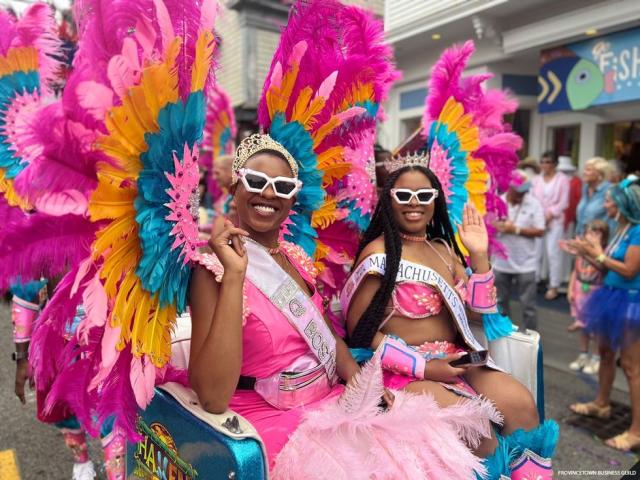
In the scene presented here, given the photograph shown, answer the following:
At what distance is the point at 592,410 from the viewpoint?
407cm

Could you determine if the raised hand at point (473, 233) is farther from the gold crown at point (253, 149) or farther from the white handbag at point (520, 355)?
the gold crown at point (253, 149)

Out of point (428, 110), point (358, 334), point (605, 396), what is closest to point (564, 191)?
point (605, 396)

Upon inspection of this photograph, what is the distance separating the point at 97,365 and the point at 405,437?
3.51 ft

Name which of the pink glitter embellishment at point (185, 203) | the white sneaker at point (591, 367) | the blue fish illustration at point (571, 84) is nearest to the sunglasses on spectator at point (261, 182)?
the pink glitter embellishment at point (185, 203)

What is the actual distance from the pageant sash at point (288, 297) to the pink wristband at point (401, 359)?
0.34 m

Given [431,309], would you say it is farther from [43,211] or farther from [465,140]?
[43,211]

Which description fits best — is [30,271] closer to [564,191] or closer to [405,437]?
[405,437]

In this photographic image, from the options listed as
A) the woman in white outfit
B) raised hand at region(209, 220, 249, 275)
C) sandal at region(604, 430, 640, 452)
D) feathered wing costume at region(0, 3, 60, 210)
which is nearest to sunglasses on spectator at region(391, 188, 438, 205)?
raised hand at region(209, 220, 249, 275)

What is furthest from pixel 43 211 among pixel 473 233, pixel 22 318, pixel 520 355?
pixel 520 355

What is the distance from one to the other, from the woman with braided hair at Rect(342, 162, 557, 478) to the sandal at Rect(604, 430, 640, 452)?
5.50ft

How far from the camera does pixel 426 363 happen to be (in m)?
2.36

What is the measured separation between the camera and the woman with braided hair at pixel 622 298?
3.59m

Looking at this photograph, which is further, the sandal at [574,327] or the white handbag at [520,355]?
the sandal at [574,327]

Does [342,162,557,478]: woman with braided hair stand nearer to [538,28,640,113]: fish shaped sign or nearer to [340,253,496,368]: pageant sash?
[340,253,496,368]: pageant sash
